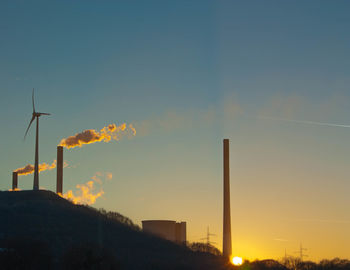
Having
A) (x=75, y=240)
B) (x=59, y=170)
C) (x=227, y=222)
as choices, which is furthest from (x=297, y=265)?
(x=59, y=170)

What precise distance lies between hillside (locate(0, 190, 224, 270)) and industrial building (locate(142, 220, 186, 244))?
3.41 metres

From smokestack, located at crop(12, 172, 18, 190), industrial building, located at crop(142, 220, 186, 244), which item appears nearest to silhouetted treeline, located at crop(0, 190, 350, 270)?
industrial building, located at crop(142, 220, 186, 244)

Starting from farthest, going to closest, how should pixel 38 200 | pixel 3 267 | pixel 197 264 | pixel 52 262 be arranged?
1. pixel 38 200
2. pixel 197 264
3. pixel 52 262
4. pixel 3 267

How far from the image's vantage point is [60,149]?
127125 mm

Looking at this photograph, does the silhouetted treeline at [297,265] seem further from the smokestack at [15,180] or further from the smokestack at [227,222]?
the smokestack at [15,180]

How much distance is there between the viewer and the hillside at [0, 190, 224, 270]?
7731 centimetres

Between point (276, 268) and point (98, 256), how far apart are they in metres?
35.4

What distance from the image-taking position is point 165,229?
128m

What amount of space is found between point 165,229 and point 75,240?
104ft

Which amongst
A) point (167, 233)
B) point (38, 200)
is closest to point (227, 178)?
point (167, 233)

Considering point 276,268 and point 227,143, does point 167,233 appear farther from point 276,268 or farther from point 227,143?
point 276,268

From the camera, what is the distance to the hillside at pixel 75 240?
77.3m

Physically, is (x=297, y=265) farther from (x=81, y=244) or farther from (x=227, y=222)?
(x=81, y=244)

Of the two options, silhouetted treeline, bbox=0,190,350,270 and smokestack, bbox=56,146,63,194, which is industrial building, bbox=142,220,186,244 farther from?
smokestack, bbox=56,146,63,194
